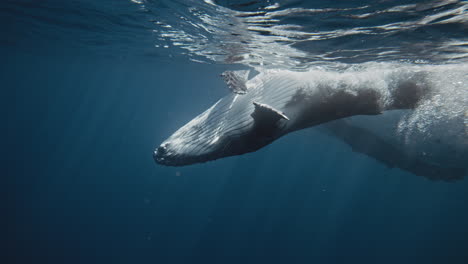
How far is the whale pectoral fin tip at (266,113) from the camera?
2264 mm

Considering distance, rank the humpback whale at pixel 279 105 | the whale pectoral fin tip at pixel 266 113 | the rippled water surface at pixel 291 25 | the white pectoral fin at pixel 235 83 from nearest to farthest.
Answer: the whale pectoral fin tip at pixel 266 113 → the humpback whale at pixel 279 105 → the white pectoral fin at pixel 235 83 → the rippled water surface at pixel 291 25

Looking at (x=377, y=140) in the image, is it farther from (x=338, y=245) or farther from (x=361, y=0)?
(x=338, y=245)

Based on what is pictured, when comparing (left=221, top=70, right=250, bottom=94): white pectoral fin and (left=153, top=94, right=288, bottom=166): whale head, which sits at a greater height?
(left=221, top=70, right=250, bottom=94): white pectoral fin

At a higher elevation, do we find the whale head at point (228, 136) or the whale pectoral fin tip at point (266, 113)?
the whale pectoral fin tip at point (266, 113)

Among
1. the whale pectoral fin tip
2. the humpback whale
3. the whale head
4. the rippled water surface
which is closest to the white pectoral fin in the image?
the humpback whale

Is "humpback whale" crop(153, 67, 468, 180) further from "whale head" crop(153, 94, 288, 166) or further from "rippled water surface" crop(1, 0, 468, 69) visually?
"rippled water surface" crop(1, 0, 468, 69)

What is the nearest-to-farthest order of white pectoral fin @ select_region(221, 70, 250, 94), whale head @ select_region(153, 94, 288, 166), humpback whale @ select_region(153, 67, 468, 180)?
whale head @ select_region(153, 94, 288, 166), humpback whale @ select_region(153, 67, 468, 180), white pectoral fin @ select_region(221, 70, 250, 94)

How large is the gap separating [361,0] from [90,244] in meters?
41.4

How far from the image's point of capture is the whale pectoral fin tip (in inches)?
89.1

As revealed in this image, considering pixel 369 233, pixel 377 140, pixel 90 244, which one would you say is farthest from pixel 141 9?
pixel 369 233

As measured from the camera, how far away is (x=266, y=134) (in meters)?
2.52

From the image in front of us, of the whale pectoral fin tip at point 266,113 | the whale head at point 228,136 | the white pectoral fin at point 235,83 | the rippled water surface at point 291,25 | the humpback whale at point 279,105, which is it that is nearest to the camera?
the whale pectoral fin tip at point 266,113

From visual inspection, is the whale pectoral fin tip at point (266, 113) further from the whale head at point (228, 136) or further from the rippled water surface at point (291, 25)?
the rippled water surface at point (291, 25)

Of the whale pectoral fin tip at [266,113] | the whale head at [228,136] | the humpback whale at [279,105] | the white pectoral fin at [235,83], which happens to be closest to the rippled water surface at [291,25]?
the humpback whale at [279,105]
